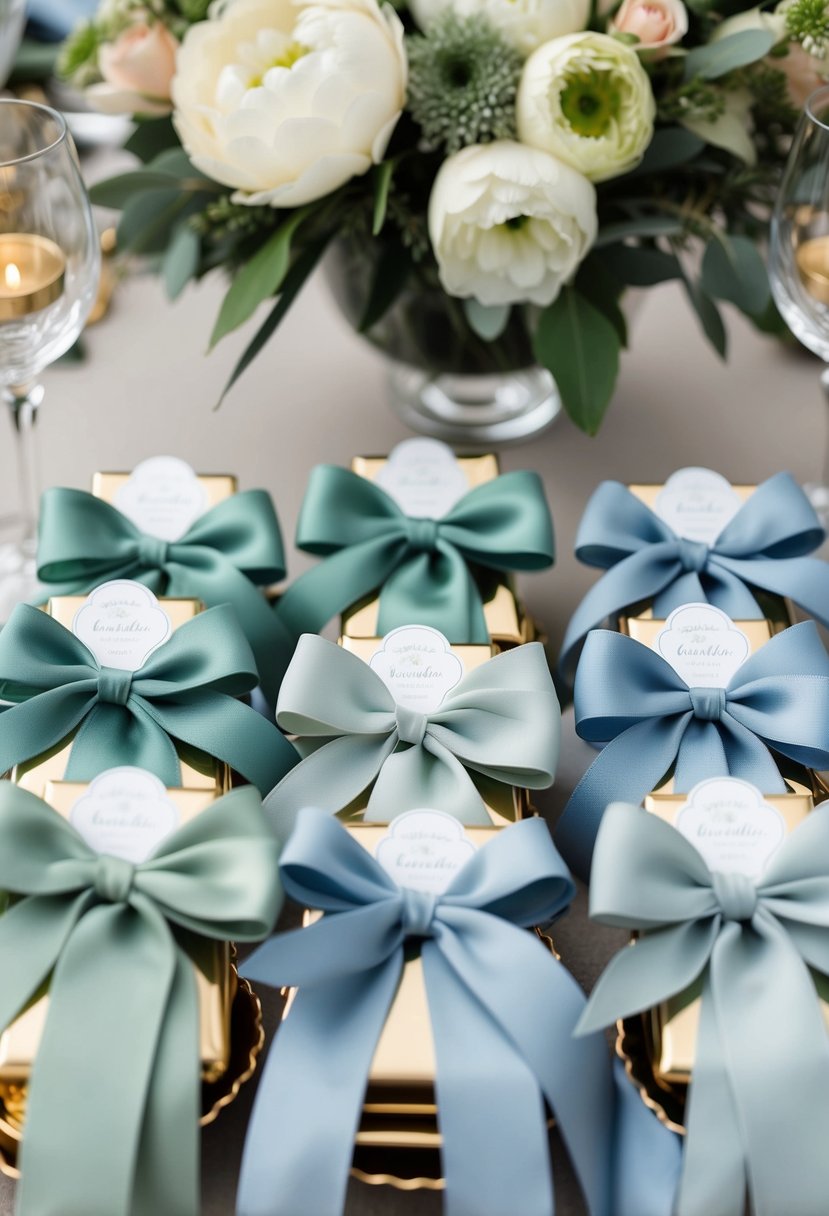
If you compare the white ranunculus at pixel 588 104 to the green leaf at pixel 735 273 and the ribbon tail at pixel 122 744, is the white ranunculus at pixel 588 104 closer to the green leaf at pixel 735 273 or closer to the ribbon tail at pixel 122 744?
the green leaf at pixel 735 273

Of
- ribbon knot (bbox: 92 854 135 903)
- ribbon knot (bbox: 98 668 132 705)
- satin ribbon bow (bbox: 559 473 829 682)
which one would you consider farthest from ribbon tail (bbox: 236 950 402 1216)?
satin ribbon bow (bbox: 559 473 829 682)

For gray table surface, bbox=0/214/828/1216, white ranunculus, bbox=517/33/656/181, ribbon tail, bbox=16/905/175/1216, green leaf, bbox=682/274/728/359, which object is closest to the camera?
ribbon tail, bbox=16/905/175/1216

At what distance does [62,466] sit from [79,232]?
1.04 ft

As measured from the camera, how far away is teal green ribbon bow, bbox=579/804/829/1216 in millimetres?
637

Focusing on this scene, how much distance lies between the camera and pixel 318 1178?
639mm

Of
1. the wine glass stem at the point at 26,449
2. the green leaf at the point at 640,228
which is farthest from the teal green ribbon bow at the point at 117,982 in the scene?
the green leaf at the point at 640,228

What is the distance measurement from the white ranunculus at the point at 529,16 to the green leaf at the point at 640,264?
0.18 m

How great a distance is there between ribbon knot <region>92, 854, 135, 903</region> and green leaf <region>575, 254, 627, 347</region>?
0.60 m

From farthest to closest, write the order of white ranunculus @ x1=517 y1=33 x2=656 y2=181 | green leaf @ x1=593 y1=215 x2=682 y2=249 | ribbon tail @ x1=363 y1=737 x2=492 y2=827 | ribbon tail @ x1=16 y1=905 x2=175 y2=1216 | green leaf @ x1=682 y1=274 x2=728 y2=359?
green leaf @ x1=682 y1=274 x2=728 y2=359 < green leaf @ x1=593 y1=215 x2=682 y2=249 < white ranunculus @ x1=517 y1=33 x2=656 y2=181 < ribbon tail @ x1=363 y1=737 x2=492 y2=827 < ribbon tail @ x1=16 y1=905 x2=175 y2=1216

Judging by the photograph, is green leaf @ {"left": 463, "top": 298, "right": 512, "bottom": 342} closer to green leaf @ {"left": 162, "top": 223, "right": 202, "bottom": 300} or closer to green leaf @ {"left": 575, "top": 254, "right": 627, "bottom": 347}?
green leaf @ {"left": 575, "top": 254, "right": 627, "bottom": 347}

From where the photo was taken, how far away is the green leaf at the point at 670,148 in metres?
1.00

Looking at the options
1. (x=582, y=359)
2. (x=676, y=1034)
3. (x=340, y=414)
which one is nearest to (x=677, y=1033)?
(x=676, y=1034)

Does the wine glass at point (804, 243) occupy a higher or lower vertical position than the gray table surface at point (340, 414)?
higher

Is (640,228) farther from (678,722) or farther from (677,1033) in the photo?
(677,1033)
